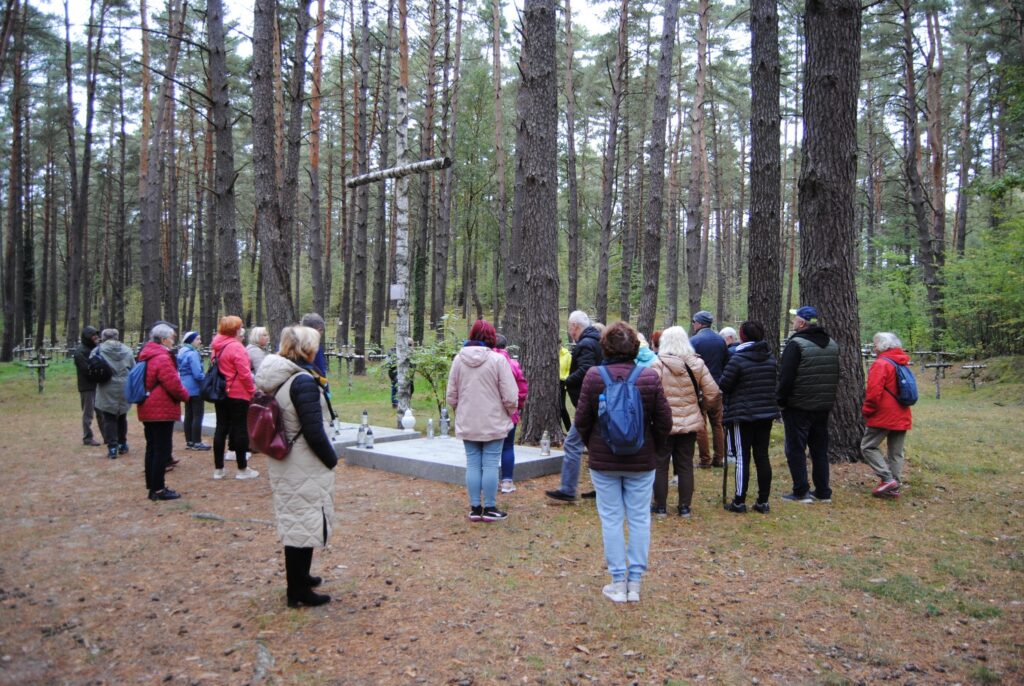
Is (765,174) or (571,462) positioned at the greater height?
(765,174)

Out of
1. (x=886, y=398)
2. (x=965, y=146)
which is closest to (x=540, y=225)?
(x=886, y=398)

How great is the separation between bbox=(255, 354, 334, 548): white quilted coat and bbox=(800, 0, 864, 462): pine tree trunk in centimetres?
640

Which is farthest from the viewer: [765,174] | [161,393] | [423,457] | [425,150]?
[425,150]

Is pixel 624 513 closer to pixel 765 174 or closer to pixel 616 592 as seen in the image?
pixel 616 592

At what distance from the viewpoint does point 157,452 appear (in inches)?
277

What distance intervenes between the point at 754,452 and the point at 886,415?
153 centimetres

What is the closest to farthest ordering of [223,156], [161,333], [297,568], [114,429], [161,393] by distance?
[297,568]
[161,393]
[161,333]
[114,429]
[223,156]

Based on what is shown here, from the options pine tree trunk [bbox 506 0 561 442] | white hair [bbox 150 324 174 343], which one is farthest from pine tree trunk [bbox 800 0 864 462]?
white hair [bbox 150 324 174 343]

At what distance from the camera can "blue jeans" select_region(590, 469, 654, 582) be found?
14.4 ft

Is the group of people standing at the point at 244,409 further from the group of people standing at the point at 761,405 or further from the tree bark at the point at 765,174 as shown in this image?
the tree bark at the point at 765,174

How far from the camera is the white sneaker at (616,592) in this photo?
4477 mm

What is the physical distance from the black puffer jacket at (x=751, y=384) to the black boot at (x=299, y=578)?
4.20m

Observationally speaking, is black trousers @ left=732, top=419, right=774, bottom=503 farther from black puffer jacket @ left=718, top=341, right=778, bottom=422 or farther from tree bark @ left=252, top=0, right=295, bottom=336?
tree bark @ left=252, top=0, right=295, bottom=336

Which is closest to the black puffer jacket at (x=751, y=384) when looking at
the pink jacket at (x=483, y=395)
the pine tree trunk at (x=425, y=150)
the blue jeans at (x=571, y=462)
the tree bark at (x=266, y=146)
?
the blue jeans at (x=571, y=462)
